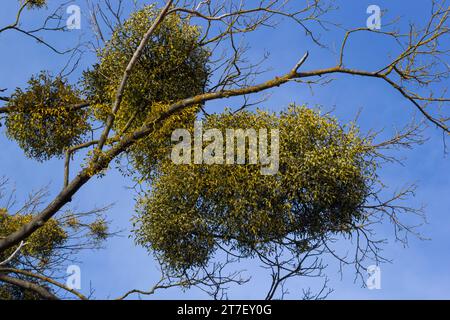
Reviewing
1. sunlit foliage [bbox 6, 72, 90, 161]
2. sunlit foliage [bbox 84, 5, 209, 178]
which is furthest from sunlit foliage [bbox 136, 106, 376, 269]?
sunlit foliage [bbox 6, 72, 90, 161]

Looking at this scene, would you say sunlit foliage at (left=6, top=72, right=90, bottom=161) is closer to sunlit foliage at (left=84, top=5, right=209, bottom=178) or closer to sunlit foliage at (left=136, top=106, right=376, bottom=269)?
sunlit foliage at (left=84, top=5, right=209, bottom=178)

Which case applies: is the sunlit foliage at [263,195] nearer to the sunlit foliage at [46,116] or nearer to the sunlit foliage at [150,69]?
the sunlit foliage at [150,69]

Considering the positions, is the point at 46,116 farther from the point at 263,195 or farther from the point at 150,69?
the point at 263,195

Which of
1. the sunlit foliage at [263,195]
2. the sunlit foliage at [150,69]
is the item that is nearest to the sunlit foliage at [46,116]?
the sunlit foliage at [150,69]

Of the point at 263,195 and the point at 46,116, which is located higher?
the point at 46,116

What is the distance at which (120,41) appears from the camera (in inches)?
568

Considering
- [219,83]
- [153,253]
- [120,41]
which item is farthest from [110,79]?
[153,253]

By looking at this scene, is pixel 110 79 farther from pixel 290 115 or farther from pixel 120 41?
pixel 290 115

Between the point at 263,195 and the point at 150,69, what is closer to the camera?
the point at 263,195

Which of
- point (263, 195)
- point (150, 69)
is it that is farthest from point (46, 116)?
point (263, 195)

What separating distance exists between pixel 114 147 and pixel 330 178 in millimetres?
3992

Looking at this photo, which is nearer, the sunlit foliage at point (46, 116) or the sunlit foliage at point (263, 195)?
the sunlit foliage at point (263, 195)

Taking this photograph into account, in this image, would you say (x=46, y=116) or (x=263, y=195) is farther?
(x=46, y=116)
